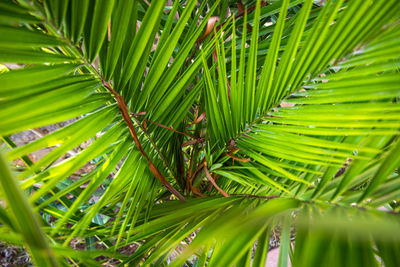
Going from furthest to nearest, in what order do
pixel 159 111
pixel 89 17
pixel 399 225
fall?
pixel 159 111
pixel 89 17
pixel 399 225

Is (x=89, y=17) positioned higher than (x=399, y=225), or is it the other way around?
(x=89, y=17)

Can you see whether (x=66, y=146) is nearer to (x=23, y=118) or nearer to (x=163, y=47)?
(x=23, y=118)

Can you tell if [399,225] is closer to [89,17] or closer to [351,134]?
[351,134]

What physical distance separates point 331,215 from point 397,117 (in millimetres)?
151

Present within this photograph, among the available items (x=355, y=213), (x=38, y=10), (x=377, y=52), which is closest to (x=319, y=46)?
(x=377, y=52)

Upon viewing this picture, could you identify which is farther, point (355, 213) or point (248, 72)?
point (248, 72)

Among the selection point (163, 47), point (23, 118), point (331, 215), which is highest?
point (163, 47)

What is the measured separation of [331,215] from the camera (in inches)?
9.8

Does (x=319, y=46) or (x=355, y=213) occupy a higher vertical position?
(x=319, y=46)

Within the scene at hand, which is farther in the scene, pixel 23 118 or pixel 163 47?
pixel 163 47

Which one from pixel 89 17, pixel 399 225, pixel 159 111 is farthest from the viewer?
pixel 159 111

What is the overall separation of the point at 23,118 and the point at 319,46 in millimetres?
379

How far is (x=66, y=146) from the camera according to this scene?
30 centimetres

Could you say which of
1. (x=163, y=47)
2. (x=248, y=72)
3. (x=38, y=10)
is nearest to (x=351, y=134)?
(x=248, y=72)
